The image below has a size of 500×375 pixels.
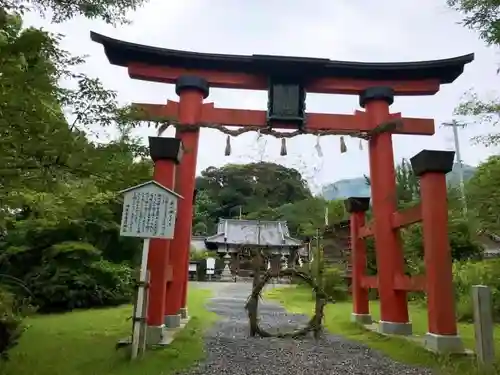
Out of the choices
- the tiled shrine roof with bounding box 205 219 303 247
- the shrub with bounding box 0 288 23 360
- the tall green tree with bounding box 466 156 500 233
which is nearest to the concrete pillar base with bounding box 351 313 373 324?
the tall green tree with bounding box 466 156 500 233

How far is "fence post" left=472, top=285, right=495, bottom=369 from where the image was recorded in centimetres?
434

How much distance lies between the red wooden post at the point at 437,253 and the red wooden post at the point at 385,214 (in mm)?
1395

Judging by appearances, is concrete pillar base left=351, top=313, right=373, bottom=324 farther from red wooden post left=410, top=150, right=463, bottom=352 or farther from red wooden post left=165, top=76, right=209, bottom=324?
red wooden post left=165, top=76, right=209, bottom=324

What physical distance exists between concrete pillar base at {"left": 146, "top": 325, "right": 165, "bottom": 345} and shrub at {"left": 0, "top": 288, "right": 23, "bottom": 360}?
1668 millimetres

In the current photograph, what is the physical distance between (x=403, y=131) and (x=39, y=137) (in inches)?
260

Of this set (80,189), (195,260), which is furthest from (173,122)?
(195,260)

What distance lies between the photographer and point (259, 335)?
736cm

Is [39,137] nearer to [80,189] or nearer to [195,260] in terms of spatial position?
[80,189]

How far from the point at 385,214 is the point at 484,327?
11.7ft

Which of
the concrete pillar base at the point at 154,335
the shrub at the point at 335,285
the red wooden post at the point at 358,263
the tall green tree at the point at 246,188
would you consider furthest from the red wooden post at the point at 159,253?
the tall green tree at the point at 246,188

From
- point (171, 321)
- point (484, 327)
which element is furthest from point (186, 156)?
point (484, 327)

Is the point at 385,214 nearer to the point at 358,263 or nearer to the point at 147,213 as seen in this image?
the point at 358,263

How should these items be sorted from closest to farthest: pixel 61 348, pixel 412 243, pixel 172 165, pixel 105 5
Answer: pixel 105 5, pixel 61 348, pixel 172 165, pixel 412 243

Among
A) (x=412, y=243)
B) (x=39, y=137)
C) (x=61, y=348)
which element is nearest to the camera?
(x=39, y=137)
